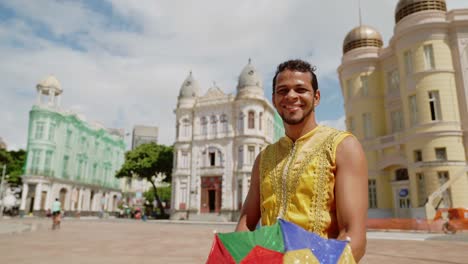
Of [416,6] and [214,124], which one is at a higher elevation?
[416,6]

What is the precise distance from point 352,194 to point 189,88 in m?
40.1

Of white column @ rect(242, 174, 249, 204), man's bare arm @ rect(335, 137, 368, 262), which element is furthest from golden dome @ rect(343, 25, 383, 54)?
man's bare arm @ rect(335, 137, 368, 262)

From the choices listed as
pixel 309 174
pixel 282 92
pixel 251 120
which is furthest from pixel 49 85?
pixel 309 174

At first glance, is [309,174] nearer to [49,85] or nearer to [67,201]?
[49,85]

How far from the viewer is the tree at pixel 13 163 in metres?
44.2

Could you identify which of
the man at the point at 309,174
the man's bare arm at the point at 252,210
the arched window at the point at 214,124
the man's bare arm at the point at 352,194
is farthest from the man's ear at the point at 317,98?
the arched window at the point at 214,124

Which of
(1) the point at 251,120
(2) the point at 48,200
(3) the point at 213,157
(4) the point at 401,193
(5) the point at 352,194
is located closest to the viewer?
(5) the point at 352,194

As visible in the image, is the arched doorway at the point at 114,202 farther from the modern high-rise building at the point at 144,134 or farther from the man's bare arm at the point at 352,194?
the man's bare arm at the point at 352,194

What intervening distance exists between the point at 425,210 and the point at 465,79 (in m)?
8.01

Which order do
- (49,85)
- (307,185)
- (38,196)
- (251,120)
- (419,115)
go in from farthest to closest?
(49,85) → (38,196) → (251,120) → (419,115) → (307,185)

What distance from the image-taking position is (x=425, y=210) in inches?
703

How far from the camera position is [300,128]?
6.02 feet

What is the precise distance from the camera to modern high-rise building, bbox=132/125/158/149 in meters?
107

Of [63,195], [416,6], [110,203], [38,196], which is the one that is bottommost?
[110,203]
